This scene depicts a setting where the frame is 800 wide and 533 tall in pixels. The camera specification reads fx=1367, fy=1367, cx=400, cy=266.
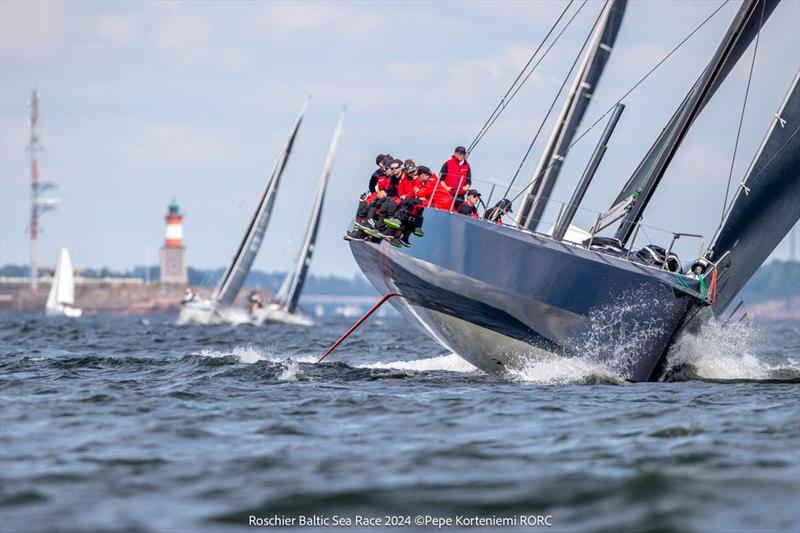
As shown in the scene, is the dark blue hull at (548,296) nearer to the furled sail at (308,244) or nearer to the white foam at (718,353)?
the white foam at (718,353)

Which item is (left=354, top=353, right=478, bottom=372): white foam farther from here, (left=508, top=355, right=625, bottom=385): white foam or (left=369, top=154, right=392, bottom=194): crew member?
(left=508, top=355, right=625, bottom=385): white foam

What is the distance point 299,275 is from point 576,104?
139ft

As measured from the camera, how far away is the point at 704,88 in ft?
47.3

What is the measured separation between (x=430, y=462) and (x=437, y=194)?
306 inches

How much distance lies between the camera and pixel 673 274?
45.3ft

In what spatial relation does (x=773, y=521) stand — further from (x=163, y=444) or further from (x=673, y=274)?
(x=673, y=274)

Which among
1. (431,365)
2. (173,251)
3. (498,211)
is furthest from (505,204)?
(173,251)

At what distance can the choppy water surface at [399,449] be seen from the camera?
6785 mm

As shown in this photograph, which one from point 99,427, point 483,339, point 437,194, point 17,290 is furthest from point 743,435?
point 17,290

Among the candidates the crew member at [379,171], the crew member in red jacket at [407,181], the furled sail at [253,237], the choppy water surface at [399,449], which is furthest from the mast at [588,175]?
the furled sail at [253,237]

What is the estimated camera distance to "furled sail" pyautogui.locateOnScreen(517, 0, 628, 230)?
1677 centimetres

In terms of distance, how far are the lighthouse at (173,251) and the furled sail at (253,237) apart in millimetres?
57416

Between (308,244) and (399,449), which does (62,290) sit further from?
(399,449)

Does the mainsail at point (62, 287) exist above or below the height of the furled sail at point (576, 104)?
below
